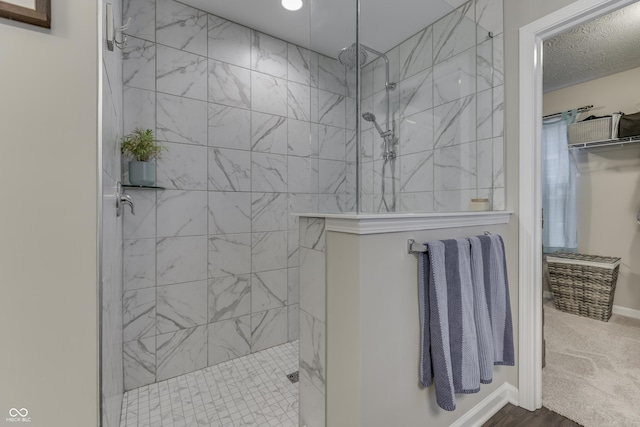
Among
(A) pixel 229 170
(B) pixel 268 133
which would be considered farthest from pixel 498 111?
(A) pixel 229 170

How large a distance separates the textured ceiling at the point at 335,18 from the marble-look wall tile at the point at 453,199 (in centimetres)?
93

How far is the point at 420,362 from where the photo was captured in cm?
115

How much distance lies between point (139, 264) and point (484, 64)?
8.31 feet

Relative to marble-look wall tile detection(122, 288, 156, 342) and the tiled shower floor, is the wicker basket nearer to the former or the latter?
the tiled shower floor

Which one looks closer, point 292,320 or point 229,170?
point 229,170

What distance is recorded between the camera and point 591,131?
279 centimetres

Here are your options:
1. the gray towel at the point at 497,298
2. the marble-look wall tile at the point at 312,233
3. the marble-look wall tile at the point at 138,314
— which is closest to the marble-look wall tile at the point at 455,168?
the gray towel at the point at 497,298

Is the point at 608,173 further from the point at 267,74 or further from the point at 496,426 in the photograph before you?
the point at 267,74

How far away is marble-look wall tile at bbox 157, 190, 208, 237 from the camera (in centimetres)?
188

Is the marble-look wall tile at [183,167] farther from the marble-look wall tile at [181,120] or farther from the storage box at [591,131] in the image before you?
the storage box at [591,131]

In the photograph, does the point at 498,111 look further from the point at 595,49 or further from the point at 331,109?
the point at 595,49

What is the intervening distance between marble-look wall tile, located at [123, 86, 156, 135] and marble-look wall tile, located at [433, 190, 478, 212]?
1.89 m

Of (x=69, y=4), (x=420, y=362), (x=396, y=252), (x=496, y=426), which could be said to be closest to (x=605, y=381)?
(x=496, y=426)

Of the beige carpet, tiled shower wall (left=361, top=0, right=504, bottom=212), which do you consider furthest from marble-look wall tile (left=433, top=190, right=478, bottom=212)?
the beige carpet
